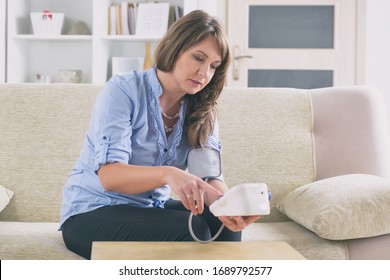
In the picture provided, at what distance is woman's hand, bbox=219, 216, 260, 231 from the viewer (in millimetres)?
1307

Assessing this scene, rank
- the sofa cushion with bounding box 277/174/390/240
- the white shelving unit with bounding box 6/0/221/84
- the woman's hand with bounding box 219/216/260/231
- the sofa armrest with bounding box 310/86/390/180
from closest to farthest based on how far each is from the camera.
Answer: the woman's hand with bounding box 219/216/260/231
the sofa cushion with bounding box 277/174/390/240
the sofa armrest with bounding box 310/86/390/180
the white shelving unit with bounding box 6/0/221/84

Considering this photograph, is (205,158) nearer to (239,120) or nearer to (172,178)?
(172,178)

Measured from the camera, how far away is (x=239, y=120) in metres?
2.18

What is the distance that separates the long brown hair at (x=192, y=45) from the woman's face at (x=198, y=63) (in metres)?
0.01

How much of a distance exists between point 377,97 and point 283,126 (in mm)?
368

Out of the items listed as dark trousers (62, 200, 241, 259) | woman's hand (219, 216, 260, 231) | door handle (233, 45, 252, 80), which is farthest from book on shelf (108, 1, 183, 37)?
woman's hand (219, 216, 260, 231)

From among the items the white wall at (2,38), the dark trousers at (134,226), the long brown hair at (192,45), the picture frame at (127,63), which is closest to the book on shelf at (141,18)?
the picture frame at (127,63)

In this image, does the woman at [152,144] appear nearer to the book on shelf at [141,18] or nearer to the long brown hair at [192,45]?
the long brown hair at [192,45]

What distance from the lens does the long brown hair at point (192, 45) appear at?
154 centimetres

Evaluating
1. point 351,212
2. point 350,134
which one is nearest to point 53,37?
point 350,134

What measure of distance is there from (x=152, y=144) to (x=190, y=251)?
0.45 m

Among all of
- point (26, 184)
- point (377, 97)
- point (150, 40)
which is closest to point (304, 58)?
point (150, 40)

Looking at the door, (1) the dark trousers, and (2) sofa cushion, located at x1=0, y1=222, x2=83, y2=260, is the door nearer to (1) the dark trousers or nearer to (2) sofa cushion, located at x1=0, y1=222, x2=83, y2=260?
(2) sofa cushion, located at x1=0, y1=222, x2=83, y2=260

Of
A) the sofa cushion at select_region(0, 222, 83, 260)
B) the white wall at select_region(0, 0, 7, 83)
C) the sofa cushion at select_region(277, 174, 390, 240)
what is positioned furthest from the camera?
the white wall at select_region(0, 0, 7, 83)
